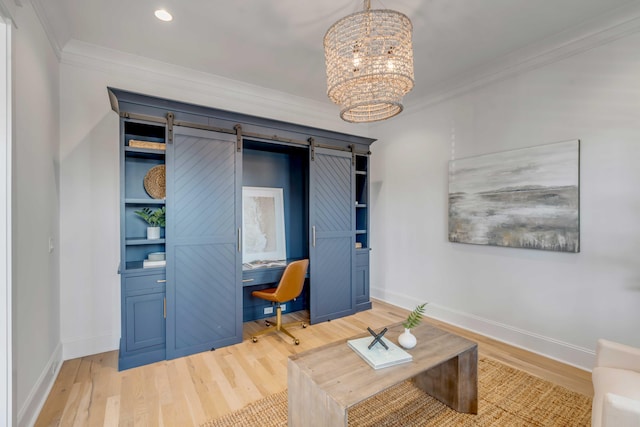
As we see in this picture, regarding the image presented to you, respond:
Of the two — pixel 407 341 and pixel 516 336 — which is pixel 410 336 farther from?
pixel 516 336

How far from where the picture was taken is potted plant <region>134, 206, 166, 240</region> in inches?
113

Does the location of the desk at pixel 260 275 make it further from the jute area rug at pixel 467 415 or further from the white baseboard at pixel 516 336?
the white baseboard at pixel 516 336

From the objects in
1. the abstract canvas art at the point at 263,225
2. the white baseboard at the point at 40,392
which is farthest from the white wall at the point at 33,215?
the abstract canvas art at the point at 263,225

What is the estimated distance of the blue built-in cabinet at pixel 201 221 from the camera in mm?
2682

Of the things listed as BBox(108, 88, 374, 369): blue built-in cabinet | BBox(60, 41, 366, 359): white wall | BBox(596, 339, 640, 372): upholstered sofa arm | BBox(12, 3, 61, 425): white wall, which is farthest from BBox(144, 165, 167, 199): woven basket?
BBox(596, 339, 640, 372): upholstered sofa arm

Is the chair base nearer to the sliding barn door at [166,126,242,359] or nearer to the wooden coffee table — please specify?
the sliding barn door at [166,126,242,359]

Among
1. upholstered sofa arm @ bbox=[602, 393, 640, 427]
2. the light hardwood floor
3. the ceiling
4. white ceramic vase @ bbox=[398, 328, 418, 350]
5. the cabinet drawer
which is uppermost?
the ceiling

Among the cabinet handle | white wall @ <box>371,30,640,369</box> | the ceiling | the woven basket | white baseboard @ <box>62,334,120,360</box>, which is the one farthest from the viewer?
the cabinet handle

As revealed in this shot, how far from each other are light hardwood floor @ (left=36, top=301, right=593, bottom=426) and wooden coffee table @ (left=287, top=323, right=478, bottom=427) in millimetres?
779

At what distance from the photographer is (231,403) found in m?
2.14

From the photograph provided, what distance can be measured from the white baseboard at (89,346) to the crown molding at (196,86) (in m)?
2.60

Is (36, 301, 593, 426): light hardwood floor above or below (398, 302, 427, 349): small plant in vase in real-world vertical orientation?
below

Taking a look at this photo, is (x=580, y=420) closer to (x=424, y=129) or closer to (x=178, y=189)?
(x=424, y=129)

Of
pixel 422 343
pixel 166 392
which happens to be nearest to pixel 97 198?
pixel 166 392
